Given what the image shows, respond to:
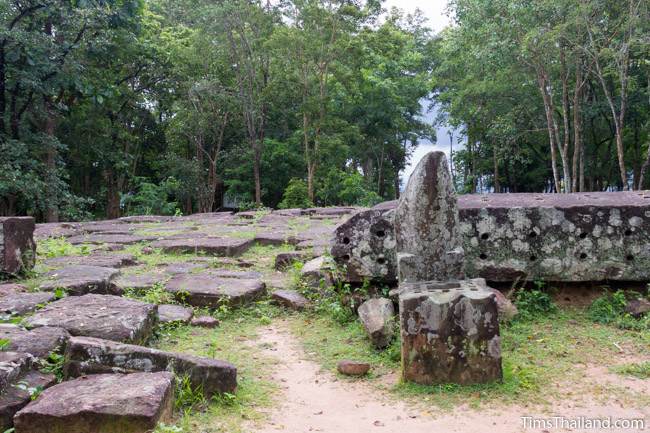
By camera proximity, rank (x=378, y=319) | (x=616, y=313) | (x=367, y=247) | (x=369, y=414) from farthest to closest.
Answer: (x=367, y=247) → (x=616, y=313) → (x=378, y=319) → (x=369, y=414)

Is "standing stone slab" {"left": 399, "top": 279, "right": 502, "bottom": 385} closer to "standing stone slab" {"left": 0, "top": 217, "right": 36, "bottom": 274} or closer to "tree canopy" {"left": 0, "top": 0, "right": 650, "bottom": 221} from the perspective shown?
"standing stone slab" {"left": 0, "top": 217, "right": 36, "bottom": 274}

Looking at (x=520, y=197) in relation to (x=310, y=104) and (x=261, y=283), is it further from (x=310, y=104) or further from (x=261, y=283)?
(x=310, y=104)

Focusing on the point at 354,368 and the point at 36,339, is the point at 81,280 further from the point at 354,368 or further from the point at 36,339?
the point at 354,368

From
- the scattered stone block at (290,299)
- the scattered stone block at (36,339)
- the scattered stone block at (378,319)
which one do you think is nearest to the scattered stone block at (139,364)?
the scattered stone block at (36,339)

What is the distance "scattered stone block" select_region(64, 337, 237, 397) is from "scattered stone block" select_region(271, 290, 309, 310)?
1911 mm

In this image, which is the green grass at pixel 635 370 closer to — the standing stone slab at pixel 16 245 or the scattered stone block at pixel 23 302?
the scattered stone block at pixel 23 302

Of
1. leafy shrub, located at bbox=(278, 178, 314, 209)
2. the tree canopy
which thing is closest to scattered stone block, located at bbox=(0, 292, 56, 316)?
the tree canopy

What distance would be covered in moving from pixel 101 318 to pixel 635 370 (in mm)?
3672

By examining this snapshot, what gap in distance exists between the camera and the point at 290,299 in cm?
524

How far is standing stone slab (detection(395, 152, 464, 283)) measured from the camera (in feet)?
13.3

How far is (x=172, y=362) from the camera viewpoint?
3215mm

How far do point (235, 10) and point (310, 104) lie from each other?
3929 millimetres

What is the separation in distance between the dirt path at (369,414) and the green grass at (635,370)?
55cm

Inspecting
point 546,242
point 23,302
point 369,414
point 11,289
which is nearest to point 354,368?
point 369,414
